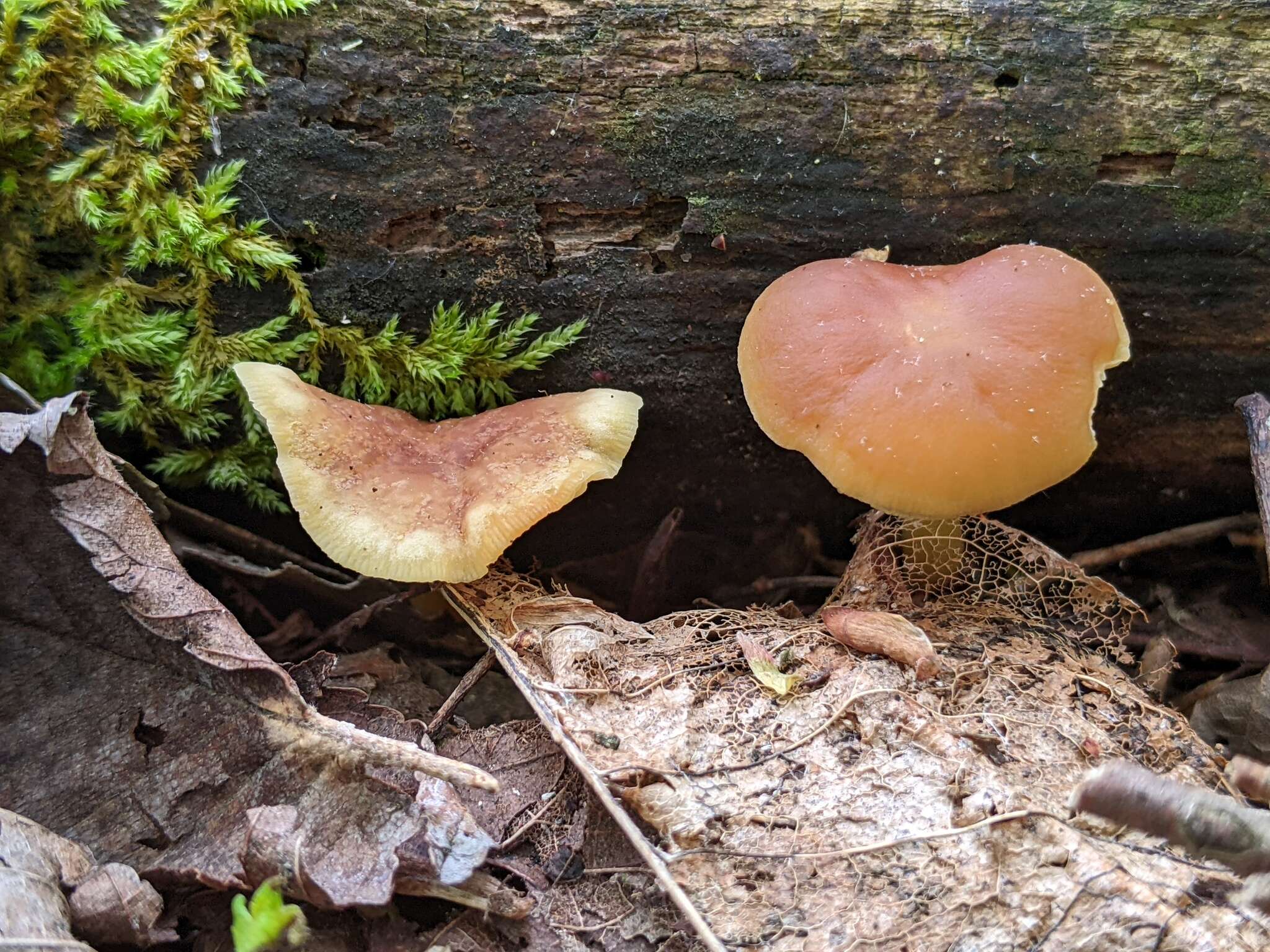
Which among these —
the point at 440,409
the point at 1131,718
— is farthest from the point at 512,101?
the point at 1131,718

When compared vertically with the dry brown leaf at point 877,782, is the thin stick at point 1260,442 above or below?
above

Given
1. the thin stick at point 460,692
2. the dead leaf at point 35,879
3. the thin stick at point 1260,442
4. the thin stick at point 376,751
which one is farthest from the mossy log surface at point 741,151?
the dead leaf at point 35,879

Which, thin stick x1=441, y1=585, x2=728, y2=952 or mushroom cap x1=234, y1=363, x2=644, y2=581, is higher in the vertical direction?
mushroom cap x1=234, y1=363, x2=644, y2=581

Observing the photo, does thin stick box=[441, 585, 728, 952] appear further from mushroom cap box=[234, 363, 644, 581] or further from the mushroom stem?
the mushroom stem

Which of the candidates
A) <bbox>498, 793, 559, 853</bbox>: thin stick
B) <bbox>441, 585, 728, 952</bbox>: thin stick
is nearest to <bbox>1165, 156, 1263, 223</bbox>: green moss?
<bbox>441, 585, 728, 952</bbox>: thin stick

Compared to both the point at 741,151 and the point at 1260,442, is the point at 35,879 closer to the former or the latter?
the point at 741,151

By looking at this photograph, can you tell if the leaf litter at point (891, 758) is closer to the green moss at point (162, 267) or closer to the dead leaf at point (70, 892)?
the green moss at point (162, 267)
